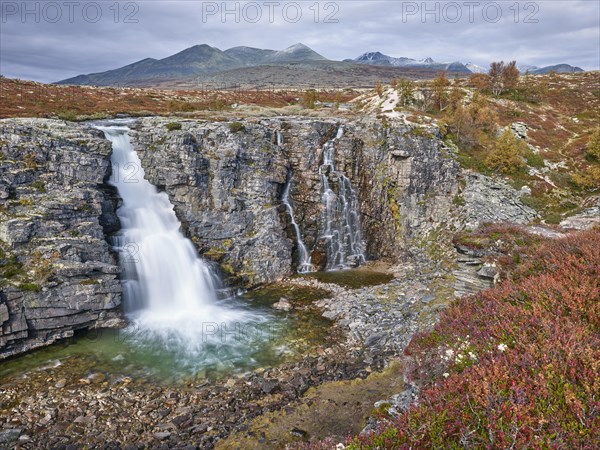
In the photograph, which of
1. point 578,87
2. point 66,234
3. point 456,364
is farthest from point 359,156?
point 578,87

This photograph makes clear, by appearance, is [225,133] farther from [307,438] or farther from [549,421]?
[549,421]

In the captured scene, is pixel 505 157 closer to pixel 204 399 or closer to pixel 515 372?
pixel 515 372

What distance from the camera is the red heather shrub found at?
6.13 meters

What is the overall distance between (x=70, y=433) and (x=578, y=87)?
301 ft

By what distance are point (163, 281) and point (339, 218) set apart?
16795 mm

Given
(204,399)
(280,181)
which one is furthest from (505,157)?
(204,399)

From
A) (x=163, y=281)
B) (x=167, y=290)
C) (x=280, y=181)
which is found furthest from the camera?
(x=280, y=181)

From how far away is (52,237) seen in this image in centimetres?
2230

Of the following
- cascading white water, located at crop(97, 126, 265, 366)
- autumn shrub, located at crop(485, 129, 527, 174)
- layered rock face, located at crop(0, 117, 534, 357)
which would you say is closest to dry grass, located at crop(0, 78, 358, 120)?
layered rock face, located at crop(0, 117, 534, 357)

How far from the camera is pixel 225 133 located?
106ft

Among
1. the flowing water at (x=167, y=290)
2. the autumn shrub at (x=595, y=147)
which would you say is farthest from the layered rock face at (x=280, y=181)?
the autumn shrub at (x=595, y=147)

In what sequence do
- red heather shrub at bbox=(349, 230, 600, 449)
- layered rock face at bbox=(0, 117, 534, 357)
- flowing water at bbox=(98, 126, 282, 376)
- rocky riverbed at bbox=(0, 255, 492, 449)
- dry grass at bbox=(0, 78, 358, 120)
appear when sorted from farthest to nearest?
dry grass at bbox=(0, 78, 358, 120), layered rock face at bbox=(0, 117, 534, 357), flowing water at bbox=(98, 126, 282, 376), rocky riverbed at bbox=(0, 255, 492, 449), red heather shrub at bbox=(349, 230, 600, 449)

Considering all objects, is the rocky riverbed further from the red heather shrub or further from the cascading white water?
the red heather shrub

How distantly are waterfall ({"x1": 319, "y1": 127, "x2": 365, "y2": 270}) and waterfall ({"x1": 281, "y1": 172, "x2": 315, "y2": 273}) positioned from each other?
2.00 metres
